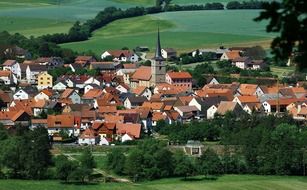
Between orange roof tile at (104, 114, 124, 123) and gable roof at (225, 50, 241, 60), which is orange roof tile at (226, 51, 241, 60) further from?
orange roof tile at (104, 114, 124, 123)

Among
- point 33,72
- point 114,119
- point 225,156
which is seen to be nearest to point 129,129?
point 114,119

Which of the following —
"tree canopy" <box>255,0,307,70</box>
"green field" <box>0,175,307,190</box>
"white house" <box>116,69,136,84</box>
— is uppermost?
"tree canopy" <box>255,0,307,70</box>

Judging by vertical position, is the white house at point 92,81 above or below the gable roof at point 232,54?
below

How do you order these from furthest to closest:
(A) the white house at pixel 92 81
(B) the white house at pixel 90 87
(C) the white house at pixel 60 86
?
(A) the white house at pixel 92 81 → (C) the white house at pixel 60 86 → (B) the white house at pixel 90 87

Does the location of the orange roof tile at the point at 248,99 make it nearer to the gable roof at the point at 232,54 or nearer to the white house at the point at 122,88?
the white house at the point at 122,88

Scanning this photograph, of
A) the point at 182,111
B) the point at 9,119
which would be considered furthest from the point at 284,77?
the point at 9,119

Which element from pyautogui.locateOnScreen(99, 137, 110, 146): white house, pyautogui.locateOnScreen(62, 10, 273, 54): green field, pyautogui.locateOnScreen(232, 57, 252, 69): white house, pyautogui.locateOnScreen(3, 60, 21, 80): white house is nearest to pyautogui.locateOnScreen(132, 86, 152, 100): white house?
pyautogui.locateOnScreen(3, 60, 21, 80): white house

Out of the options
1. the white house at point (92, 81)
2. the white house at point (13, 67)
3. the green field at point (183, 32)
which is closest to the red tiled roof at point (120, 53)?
the green field at point (183, 32)

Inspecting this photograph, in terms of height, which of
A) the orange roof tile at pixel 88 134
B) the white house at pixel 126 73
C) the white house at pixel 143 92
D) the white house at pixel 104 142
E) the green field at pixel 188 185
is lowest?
the white house at pixel 126 73
